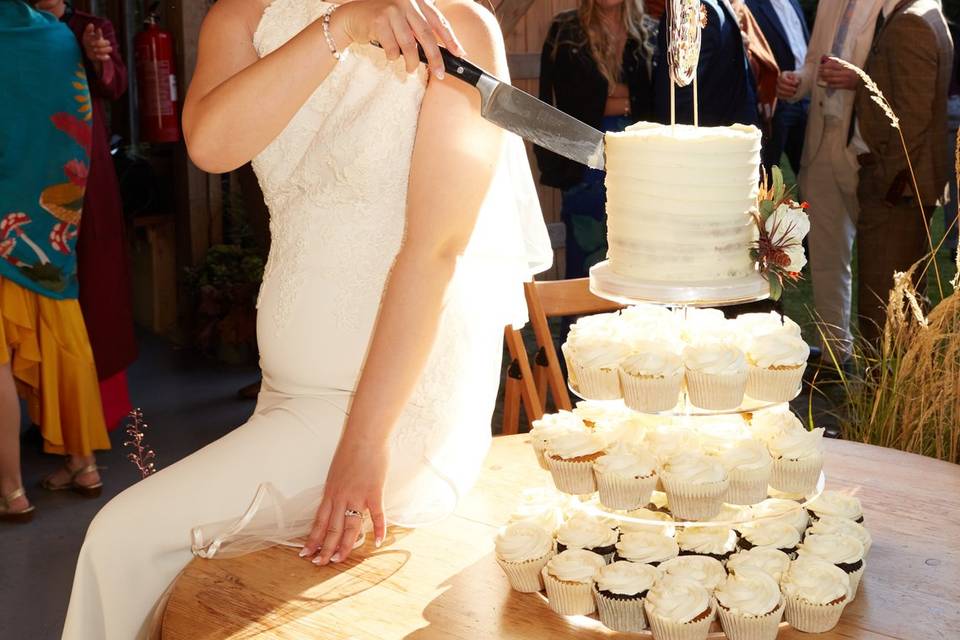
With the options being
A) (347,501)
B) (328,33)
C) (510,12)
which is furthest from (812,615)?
(510,12)

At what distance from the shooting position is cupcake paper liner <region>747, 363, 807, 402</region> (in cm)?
173

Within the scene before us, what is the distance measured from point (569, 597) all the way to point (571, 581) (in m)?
0.03

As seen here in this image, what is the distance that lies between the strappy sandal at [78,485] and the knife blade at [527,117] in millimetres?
3362

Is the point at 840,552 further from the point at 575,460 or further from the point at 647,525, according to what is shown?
Answer: the point at 575,460

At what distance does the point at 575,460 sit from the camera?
175 centimetres

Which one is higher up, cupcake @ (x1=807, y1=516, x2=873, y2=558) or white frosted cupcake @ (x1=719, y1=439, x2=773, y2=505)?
white frosted cupcake @ (x1=719, y1=439, x2=773, y2=505)

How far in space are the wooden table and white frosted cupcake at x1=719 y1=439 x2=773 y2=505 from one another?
210mm

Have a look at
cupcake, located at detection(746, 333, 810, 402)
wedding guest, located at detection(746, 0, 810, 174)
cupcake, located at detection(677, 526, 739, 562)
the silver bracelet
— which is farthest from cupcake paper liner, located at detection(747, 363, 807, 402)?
wedding guest, located at detection(746, 0, 810, 174)

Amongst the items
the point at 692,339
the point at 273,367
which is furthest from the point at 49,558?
the point at 692,339

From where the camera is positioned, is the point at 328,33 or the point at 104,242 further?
the point at 104,242

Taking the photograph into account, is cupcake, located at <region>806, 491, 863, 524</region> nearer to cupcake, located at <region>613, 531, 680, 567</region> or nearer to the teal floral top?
cupcake, located at <region>613, 531, 680, 567</region>

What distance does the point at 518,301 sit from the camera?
2.28 metres

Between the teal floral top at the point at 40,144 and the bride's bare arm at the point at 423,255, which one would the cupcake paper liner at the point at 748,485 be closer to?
the bride's bare arm at the point at 423,255

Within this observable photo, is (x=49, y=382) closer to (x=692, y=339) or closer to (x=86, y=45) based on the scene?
(x=86, y=45)
